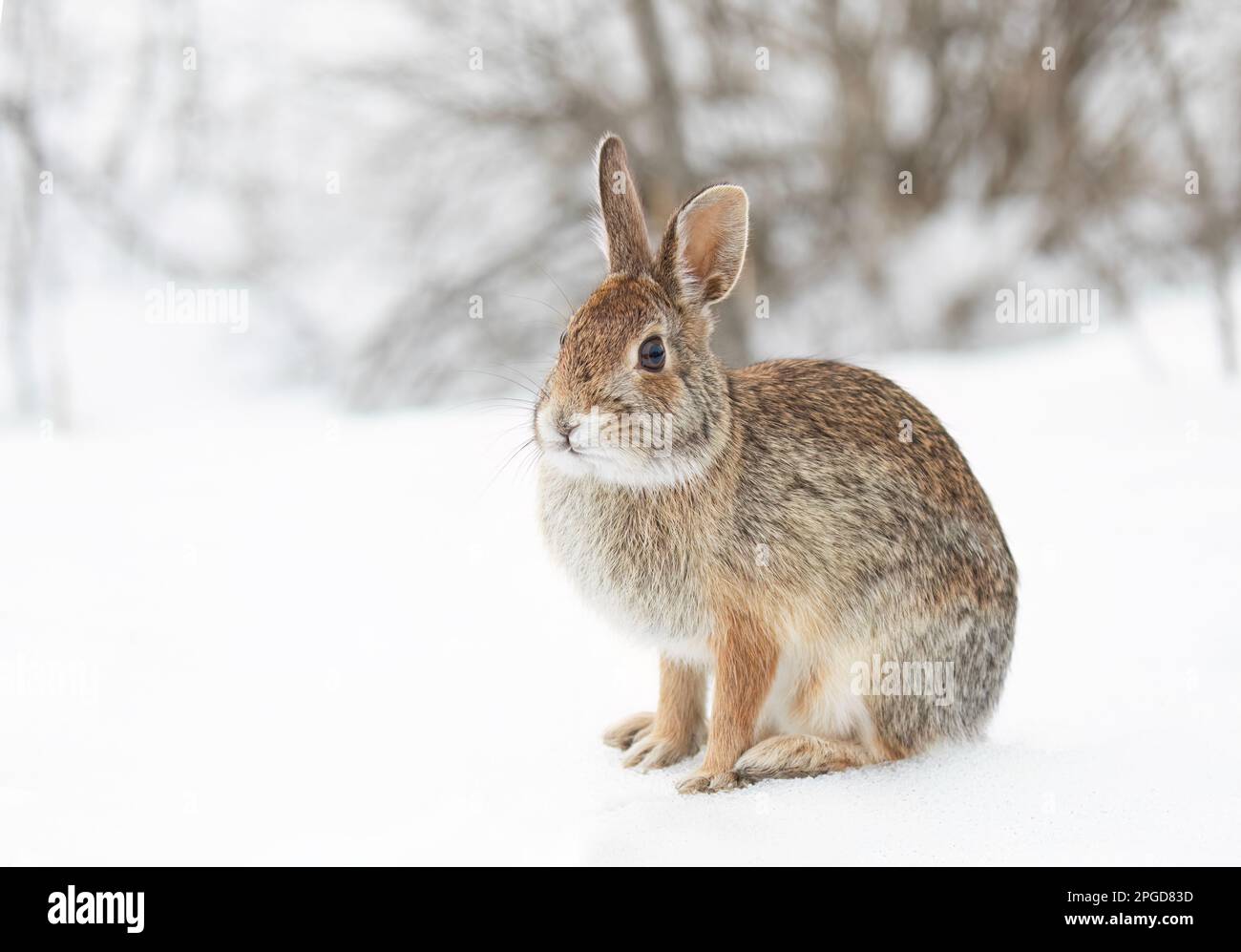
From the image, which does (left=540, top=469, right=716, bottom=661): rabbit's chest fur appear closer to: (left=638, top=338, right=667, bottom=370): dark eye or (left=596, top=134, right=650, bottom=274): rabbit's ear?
(left=638, top=338, right=667, bottom=370): dark eye

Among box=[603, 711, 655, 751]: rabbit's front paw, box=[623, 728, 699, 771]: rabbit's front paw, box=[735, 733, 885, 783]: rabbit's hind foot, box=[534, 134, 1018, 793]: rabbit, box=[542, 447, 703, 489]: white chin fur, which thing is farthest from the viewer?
box=[603, 711, 655, 751]: rabbit's front paw

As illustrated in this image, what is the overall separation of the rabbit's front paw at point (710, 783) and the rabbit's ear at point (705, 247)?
1076 millimetres

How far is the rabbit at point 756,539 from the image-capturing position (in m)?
Answer: 3.17

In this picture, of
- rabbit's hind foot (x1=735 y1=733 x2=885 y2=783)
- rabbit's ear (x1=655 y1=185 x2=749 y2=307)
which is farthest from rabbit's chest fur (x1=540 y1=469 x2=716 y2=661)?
rabbit's ear (x1=655 y1=185 x2=749 y2=307)

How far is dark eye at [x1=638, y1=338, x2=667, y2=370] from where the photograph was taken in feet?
10.1

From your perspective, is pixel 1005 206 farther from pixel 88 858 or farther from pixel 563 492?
pixel 88 858

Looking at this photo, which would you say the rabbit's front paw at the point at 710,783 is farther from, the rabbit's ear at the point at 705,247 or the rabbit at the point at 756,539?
the rabbit's ear at the point at 705,247

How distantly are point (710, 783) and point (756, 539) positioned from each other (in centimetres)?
56

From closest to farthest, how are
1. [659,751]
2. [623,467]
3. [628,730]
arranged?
[623,467], [659,751], [628,730]

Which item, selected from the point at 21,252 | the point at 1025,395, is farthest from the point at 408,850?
the point at 21,252

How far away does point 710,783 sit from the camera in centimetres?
325

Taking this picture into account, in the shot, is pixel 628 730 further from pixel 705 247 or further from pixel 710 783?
pixel 705 247

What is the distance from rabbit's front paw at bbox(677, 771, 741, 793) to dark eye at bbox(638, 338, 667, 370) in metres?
0.94

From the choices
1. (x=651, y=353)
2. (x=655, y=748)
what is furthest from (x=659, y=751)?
(x=651, y=353)
